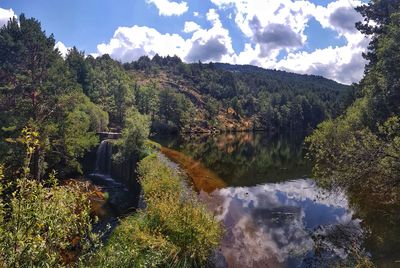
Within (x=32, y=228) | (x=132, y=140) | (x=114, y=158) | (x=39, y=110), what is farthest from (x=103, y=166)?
(x=32, y=228)

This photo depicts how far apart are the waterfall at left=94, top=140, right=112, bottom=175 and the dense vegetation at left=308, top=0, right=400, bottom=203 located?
94.2ft

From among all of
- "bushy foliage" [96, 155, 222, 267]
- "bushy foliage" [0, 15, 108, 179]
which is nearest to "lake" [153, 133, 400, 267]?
"bushy foliage" [96, 155, 222, 267]

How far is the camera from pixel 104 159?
5641cm

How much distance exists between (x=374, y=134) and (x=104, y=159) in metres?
39.5

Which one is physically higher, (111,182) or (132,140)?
(132,140)

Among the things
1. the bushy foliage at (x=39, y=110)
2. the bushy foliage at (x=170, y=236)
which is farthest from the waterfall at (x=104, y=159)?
the bushy foliage at (x=170, y=236)

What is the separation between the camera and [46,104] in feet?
107

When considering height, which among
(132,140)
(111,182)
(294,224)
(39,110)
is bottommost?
(111,182)

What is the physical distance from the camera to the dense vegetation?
22.2 meters

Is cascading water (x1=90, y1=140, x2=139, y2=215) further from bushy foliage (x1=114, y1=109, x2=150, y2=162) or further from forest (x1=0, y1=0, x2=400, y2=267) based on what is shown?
forest (x1=0, y1=0, x2=400, y2=267)

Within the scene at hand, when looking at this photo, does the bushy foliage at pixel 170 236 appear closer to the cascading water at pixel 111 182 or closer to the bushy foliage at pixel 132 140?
the cascading water at pixel 111 182

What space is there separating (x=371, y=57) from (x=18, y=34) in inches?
2510

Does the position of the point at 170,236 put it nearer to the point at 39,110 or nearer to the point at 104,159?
the point at 39,110

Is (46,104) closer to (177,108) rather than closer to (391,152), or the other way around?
(391,152)
